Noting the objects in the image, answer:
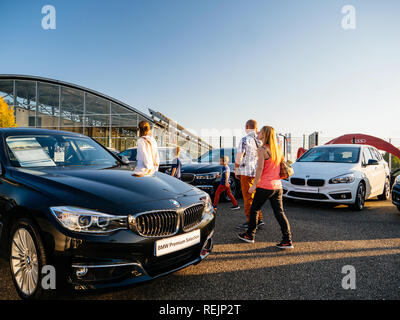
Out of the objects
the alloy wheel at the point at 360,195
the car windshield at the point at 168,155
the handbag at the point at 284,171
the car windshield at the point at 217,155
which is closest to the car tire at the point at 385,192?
the alloy wheel at the point at 360,195

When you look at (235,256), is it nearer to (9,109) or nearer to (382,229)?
(382,229)

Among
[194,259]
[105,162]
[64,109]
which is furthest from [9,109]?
[194,259]

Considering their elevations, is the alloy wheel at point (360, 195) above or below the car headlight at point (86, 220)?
below

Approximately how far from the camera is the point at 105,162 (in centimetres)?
364

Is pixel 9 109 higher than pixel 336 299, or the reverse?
pixel 9 109

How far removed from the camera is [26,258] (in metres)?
2.30

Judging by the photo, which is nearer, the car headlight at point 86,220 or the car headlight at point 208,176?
the car headlight at point 86,220

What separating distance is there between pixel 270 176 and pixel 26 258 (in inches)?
113

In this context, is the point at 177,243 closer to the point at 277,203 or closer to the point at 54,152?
the point at 277,203

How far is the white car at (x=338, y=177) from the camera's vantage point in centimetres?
627

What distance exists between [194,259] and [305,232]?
269 centimetres

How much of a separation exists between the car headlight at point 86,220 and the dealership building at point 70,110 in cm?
2410

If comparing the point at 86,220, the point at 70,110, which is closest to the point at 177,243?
the point at 86,220
